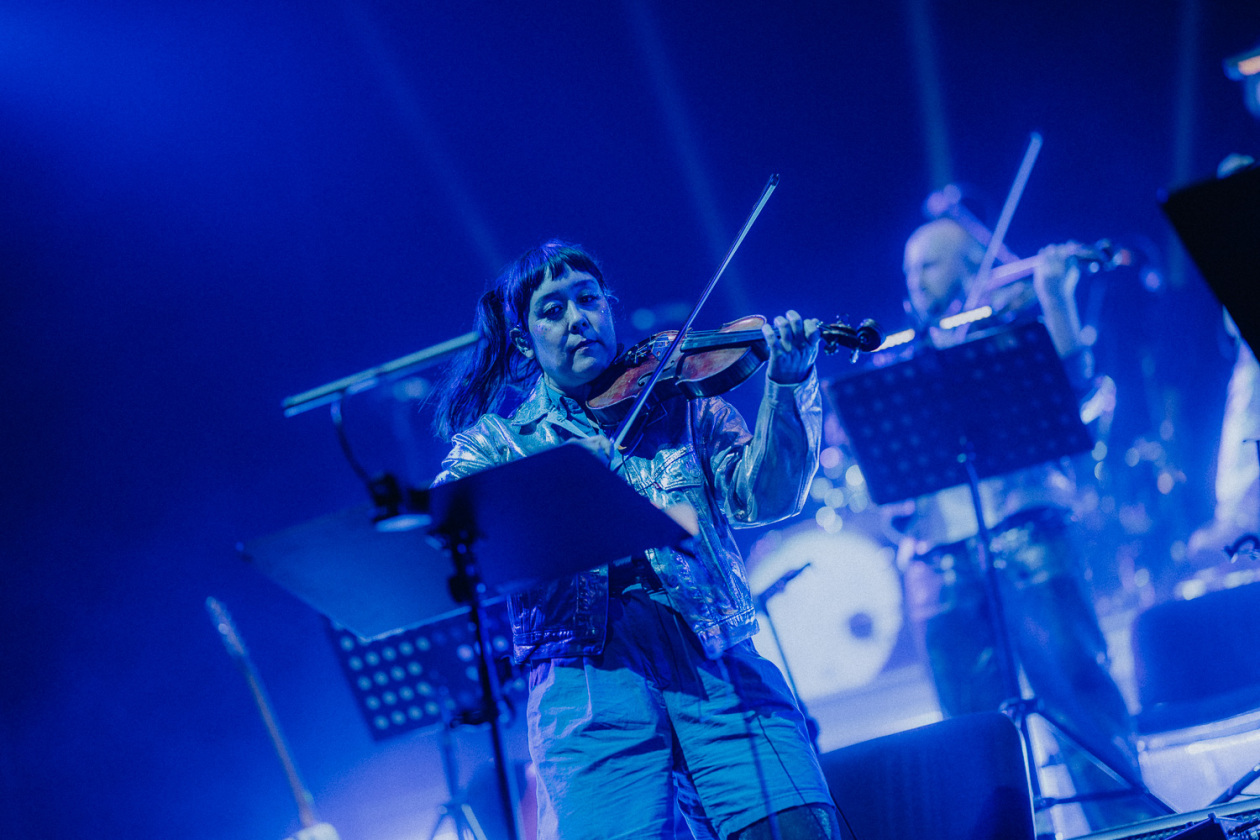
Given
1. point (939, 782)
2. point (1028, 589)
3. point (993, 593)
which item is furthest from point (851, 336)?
point (1028, 589)

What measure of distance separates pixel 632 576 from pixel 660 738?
0.97 feet

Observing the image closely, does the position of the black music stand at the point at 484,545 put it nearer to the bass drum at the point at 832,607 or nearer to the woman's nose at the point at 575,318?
the woman's nose at the point at 575,318

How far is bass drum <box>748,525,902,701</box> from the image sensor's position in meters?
5.66

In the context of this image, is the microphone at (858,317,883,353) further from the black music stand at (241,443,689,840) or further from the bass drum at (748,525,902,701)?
the bass drum at (748,525,902,701)

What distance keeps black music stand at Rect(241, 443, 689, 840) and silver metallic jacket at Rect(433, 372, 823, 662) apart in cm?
13

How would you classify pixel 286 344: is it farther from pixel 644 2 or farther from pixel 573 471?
pixel 573 471

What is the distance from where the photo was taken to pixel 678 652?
1.73 m

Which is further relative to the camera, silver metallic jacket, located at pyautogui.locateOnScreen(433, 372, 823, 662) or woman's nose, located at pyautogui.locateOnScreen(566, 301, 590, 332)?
woman's nose, located at pyautogui.locateOnScreen(566, 301, 590, 332)

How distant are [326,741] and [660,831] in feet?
13.2

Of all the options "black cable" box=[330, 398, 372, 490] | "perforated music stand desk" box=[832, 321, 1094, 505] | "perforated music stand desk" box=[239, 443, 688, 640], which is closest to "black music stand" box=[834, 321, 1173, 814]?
"perforated music stand desk" box=[832, 321, 1094, 505]

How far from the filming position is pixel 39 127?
427cm

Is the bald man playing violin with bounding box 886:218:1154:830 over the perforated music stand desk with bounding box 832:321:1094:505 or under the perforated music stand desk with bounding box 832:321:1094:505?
under

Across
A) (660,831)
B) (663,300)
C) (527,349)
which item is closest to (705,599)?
(660,831)

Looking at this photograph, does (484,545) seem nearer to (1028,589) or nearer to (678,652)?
(678,652)
